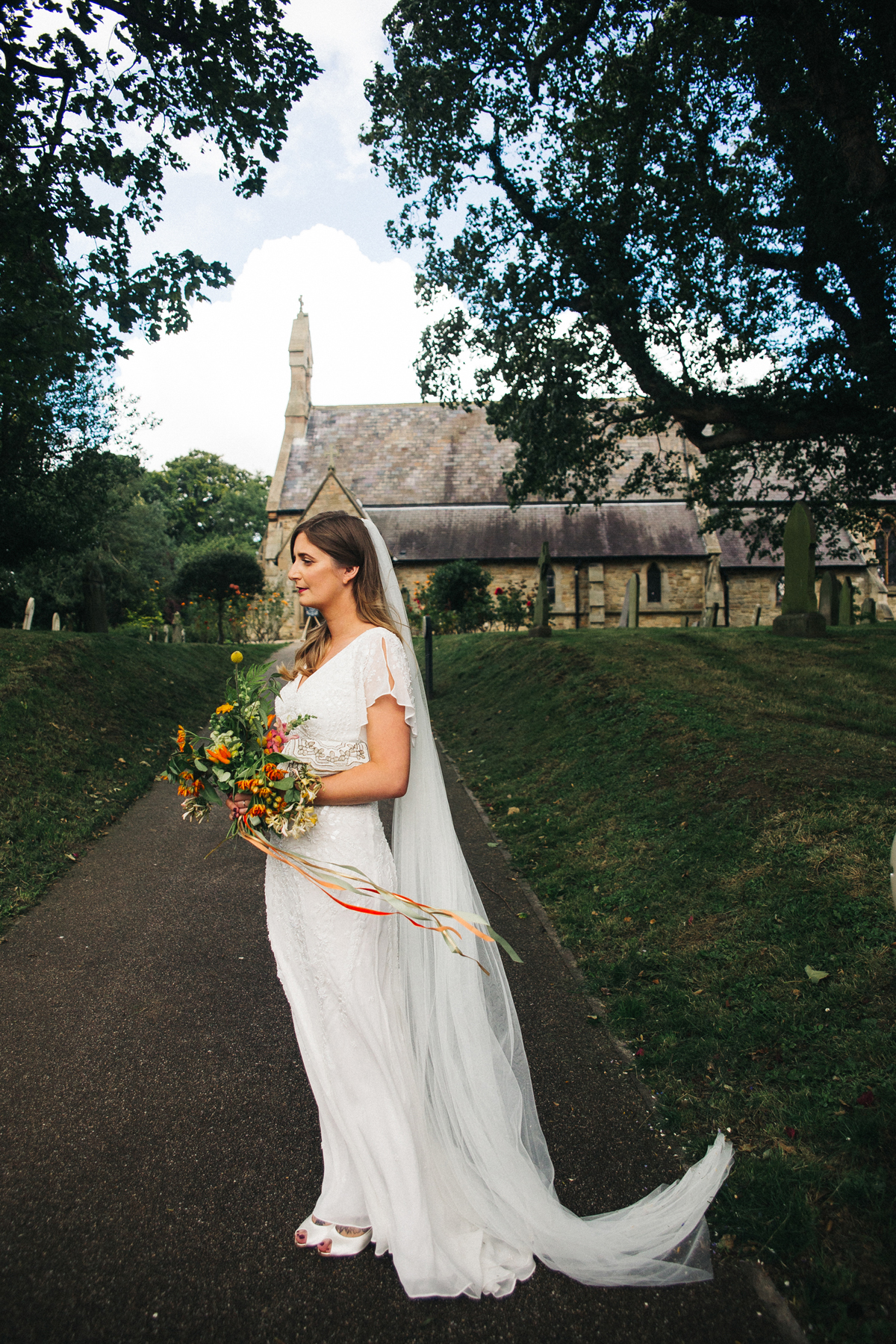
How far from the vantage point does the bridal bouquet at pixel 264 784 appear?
2.35m

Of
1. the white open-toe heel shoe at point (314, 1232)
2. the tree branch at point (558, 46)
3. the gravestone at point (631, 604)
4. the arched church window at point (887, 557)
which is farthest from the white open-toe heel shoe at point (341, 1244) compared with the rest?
the arched church window at point (887, 557)

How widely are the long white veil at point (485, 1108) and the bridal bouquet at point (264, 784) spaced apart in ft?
0.81

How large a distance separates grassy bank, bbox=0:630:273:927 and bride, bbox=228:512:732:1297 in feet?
12.5

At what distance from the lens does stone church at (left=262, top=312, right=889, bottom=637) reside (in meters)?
33.0

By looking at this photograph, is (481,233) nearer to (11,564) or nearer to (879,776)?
(879,776)

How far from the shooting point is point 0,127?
782cm

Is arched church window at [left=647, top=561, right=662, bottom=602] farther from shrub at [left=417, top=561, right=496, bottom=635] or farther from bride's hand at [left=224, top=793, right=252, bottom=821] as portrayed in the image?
bride's hand at [left=224, top=793, right=252, bottom=821]

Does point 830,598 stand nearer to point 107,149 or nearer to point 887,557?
point 107,149

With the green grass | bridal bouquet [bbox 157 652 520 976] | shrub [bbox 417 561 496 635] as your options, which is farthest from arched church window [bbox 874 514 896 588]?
bridal bouquet [bbox 157 652 520 976]

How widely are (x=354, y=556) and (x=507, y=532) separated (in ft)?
107

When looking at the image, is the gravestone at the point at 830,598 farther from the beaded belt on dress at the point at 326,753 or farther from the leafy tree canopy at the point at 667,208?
the beaded belt on dress at the point at 326,753

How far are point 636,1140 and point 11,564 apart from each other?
792 inches

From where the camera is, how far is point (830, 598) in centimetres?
1597

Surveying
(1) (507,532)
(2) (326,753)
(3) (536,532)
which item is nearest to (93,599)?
(2) (326,753)
